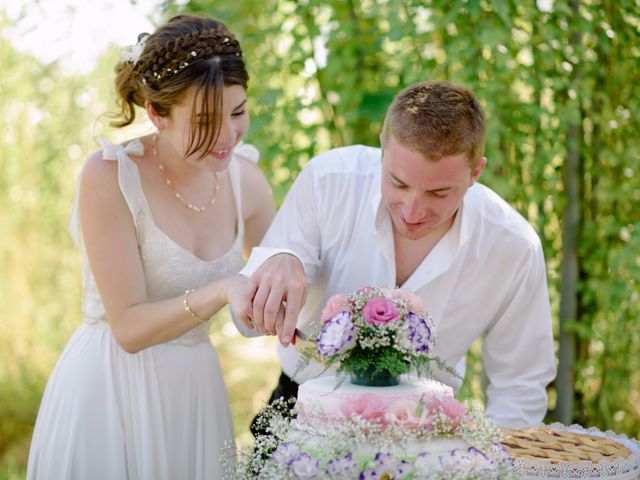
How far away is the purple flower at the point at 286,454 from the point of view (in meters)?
1.86

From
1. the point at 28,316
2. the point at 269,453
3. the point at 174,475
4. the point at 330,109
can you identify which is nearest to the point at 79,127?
the point at 28,316

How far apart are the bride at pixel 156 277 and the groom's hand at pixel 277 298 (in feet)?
1.02

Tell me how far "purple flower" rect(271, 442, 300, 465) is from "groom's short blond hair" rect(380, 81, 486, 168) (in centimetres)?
93

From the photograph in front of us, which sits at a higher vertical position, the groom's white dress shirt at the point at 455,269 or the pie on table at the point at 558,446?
the groom's white dress shirt at the point at 455,269

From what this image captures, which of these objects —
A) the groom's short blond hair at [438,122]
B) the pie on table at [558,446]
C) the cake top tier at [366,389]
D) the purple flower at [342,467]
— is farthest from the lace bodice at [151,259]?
the purple flower at [342,467]

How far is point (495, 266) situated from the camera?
112 inches

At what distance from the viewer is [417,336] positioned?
1993 mm

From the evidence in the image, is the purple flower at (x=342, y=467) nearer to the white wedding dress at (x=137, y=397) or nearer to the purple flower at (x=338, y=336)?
the purple flower at (x=338, y=336)

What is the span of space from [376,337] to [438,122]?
734mm

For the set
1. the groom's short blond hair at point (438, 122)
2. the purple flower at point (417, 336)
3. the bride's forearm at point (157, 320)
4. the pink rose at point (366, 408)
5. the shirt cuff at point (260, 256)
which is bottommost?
the pink rose at point (366, 408)

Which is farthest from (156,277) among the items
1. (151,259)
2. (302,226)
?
(302,226)

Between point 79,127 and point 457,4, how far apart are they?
3.05m

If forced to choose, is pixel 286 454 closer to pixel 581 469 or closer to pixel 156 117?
pixel 581 469

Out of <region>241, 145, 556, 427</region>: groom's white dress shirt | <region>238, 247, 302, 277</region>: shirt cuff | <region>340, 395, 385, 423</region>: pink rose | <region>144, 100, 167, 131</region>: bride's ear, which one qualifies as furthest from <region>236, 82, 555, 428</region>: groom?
<region>340, 395, 385, 423</region>: pink rose
